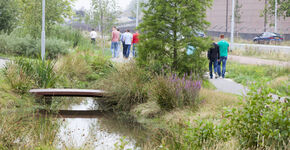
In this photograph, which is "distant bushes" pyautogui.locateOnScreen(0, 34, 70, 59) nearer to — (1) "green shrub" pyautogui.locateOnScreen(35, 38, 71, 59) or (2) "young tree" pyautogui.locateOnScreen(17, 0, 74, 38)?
(1) "green shrub" pyautogui.locateOnScreen(35, 38, 71, 59)

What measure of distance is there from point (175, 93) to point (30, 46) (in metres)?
13.7

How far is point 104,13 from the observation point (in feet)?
86.0

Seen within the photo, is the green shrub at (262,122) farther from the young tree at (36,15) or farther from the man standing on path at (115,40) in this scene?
the young tree at (36,15)

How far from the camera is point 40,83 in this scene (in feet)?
43.8

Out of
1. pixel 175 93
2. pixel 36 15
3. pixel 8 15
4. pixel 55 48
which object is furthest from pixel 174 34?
pixel 8 15

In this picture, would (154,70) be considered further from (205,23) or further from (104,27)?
(104,27)

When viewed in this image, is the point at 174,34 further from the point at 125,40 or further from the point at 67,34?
the point at 67,34

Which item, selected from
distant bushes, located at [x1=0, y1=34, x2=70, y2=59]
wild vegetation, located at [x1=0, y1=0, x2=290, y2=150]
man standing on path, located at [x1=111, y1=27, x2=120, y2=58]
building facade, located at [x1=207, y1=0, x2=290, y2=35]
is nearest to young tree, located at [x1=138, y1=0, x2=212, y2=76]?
wild vegetation, located at [x1=0, y1=0, x2=290, y2=150]

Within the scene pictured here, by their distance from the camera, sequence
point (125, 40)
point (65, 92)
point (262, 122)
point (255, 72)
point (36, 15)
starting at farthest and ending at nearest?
point (36, 15)
point (125, 40)
point (255, 72)
point (65, 92)
point (262, 122)

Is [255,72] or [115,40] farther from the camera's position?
[115,40]

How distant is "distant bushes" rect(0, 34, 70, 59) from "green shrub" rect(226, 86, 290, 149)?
49.8ft

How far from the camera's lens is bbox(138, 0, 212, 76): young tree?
12.8 metres

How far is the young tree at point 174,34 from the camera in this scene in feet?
42.0

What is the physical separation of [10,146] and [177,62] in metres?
7.46
